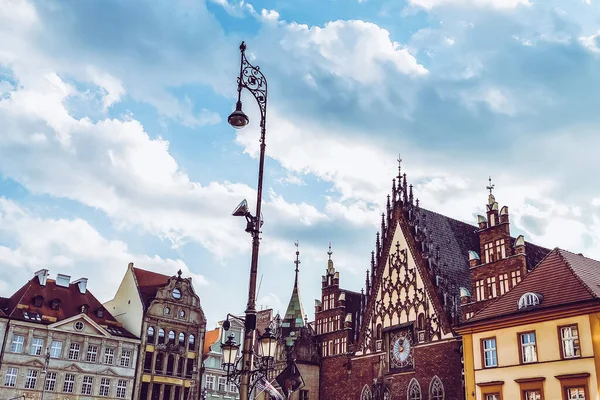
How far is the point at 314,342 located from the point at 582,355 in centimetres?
2840

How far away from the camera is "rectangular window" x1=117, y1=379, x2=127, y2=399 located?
173 ft

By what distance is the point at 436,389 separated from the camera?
40844 mm

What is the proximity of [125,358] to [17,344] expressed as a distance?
914cm

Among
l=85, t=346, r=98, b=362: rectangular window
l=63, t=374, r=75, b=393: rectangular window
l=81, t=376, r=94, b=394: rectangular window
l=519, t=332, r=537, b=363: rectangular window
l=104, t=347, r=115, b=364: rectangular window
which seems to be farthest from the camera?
l=104, t=347, r=115, b=364: rectangular window

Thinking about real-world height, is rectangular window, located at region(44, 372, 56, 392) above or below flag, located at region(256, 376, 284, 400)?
above

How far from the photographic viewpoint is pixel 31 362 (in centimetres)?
4847

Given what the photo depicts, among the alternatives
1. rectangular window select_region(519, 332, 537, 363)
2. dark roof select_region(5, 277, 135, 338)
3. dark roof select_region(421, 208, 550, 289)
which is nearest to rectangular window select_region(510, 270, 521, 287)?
dark roof select_region(421, 208, 550, 289)

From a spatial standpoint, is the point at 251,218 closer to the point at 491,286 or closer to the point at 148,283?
the point at 491,286

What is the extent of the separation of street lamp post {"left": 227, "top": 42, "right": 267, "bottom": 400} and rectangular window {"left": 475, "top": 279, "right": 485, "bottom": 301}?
26734 millimetres

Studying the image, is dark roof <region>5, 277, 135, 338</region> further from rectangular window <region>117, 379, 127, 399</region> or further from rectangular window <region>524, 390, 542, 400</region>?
rectangular window <region>524, 390, 542, 400</region>

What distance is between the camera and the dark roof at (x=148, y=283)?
5731 cm

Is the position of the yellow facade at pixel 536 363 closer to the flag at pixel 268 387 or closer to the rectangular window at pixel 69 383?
A: the flag at pixel 268 387

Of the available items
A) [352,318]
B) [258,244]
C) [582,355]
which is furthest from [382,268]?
[258,244]

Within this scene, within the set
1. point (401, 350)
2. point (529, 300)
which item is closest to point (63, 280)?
point (401, 350)
